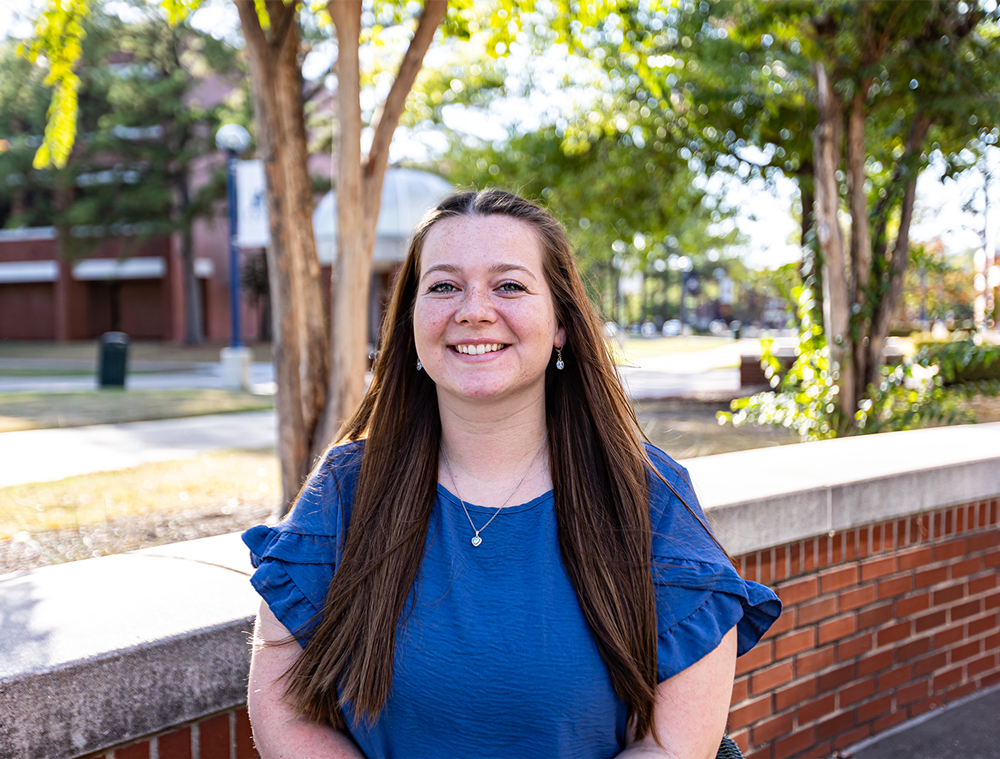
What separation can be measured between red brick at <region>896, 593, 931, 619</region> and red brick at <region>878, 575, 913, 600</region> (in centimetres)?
4

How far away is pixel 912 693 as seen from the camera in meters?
3.30

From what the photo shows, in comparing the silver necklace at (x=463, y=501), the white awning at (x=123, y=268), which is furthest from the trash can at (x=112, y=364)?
the white awning at (x=123, y=268)

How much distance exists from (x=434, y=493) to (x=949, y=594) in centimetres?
248

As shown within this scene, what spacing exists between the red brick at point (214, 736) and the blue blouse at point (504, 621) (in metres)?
0.42

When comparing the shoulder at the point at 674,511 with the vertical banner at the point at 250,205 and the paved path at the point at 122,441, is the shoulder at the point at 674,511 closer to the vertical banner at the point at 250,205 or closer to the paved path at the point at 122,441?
the paved path at the point at 122,441

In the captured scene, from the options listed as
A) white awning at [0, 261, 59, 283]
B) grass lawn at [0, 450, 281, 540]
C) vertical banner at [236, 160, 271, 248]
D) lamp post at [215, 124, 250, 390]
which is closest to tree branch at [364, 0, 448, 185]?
grass lawn at [0, 450, 281, 540]

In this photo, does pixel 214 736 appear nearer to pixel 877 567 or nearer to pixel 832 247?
pixel 877 567

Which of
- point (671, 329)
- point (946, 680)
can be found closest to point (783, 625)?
point (946, 680)

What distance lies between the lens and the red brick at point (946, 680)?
338cm

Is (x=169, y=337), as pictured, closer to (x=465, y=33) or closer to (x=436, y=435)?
(x=465, y=33)

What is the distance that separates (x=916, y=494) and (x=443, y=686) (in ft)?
7.41

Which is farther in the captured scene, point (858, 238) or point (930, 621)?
point (858, 238)

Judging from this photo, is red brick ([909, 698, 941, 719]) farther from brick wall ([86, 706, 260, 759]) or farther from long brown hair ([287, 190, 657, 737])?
brick wall ([86, 706, 260, 759])

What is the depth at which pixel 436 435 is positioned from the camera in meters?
1.93
